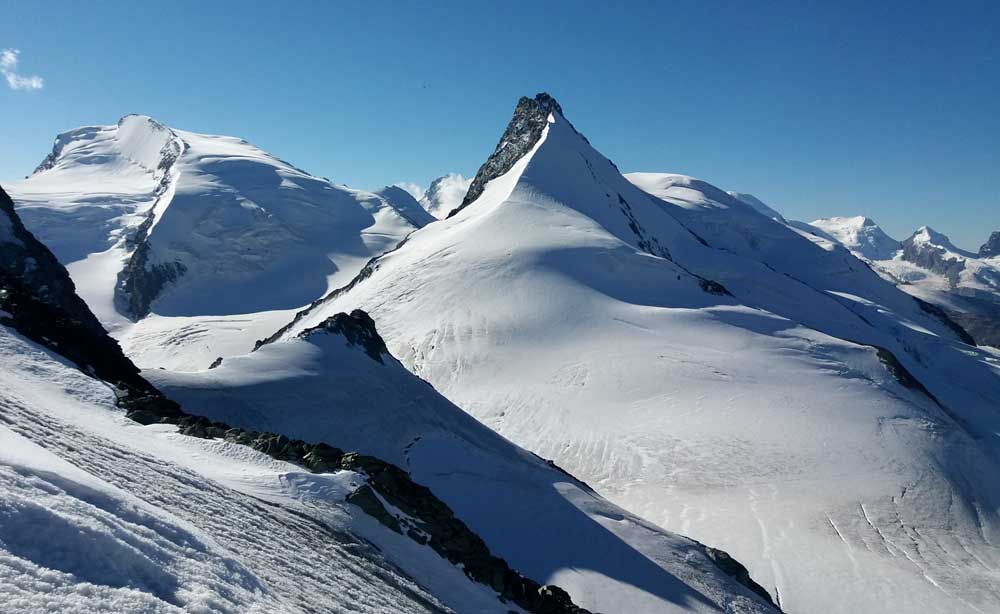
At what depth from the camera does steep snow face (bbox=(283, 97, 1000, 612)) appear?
32.0m

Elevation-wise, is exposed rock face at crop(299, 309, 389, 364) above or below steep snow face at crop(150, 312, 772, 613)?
above

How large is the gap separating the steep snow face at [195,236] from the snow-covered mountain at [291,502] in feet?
152

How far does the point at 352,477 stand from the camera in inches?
540

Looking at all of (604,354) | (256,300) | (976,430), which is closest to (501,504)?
(604,354)

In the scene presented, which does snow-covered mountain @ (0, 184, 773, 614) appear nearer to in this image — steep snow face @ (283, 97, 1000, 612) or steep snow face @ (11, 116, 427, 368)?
steep snow face @ (283, 97, 1000, 612)

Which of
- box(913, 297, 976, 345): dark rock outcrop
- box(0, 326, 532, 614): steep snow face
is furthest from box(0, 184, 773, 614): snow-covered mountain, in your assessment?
box(913, 297, 976, 345): dark rock outcrop

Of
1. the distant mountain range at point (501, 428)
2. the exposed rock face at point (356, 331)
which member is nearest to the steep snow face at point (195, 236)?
the distant mountain range at point (501, 428)

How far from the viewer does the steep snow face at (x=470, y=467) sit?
2069 cm

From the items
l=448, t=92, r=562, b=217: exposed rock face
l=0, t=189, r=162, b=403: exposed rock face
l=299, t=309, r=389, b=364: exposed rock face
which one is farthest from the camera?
l=448, t=92, r=562, b=217: exposed rock face

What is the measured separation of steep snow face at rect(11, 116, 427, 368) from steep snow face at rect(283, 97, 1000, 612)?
2765cm

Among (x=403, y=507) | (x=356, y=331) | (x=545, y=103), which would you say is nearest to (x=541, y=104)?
(x=545, y=103)

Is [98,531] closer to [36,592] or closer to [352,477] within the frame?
[36,592]

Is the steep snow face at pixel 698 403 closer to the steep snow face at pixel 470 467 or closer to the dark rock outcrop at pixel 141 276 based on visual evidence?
the steep snow face at pixel 470 467

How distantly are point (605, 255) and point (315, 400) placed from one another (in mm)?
37825
